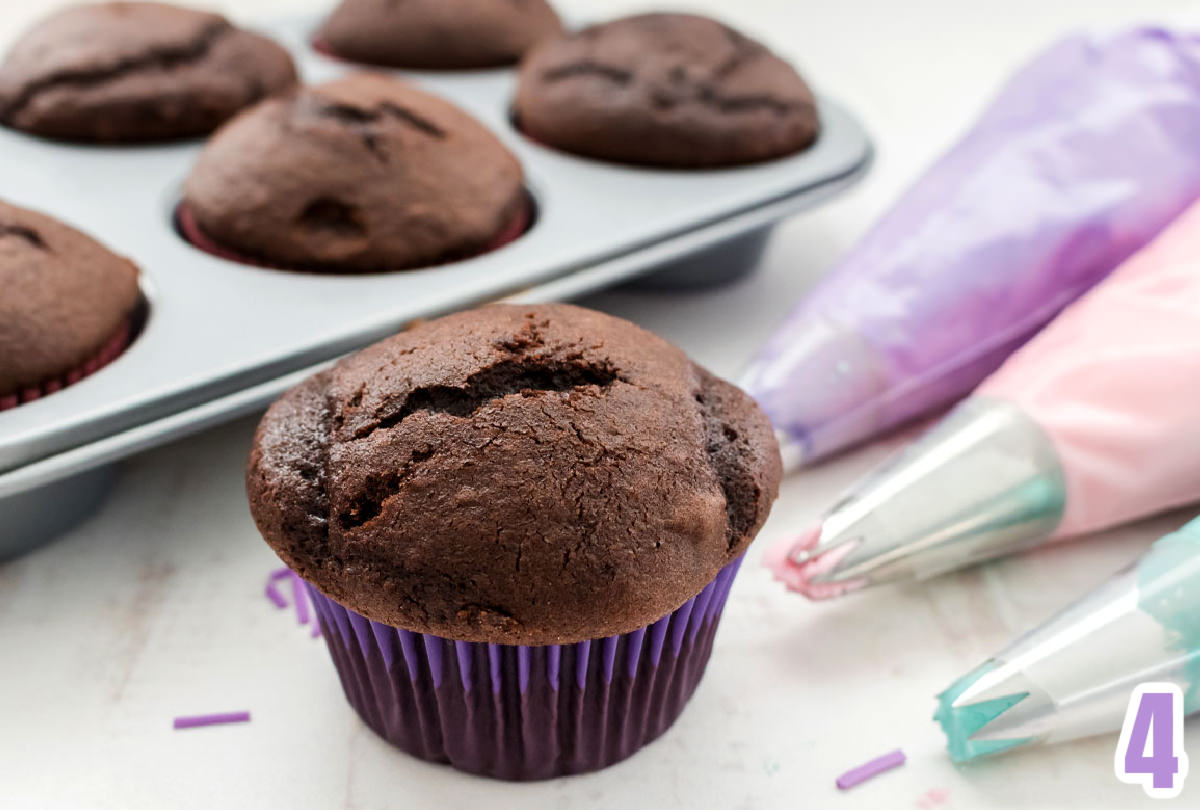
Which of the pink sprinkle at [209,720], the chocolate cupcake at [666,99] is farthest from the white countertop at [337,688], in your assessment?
the chocolate cupcake at [666,99]

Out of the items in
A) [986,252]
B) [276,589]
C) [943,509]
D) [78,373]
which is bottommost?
[276,589]

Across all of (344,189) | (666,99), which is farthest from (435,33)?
(344,189)

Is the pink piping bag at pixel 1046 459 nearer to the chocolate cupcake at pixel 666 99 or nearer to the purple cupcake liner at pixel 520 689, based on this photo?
the purple cupcake liner at pixel 520 689

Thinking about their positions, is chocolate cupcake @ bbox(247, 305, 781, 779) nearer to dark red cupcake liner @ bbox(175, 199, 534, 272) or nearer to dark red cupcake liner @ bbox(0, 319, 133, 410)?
dark red cupcake liner @ bbox(0, 319, 133, 410)

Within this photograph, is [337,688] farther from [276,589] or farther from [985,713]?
[985,713]

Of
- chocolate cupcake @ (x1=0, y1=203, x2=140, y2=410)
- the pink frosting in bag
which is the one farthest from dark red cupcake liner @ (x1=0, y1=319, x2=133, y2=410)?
the pink frosting in bag

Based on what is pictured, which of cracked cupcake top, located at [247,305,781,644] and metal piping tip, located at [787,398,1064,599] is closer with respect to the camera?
A: cracked cupcake top, located at [247,305,781,644]

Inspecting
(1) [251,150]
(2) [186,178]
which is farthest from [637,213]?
(2) [186,178]
